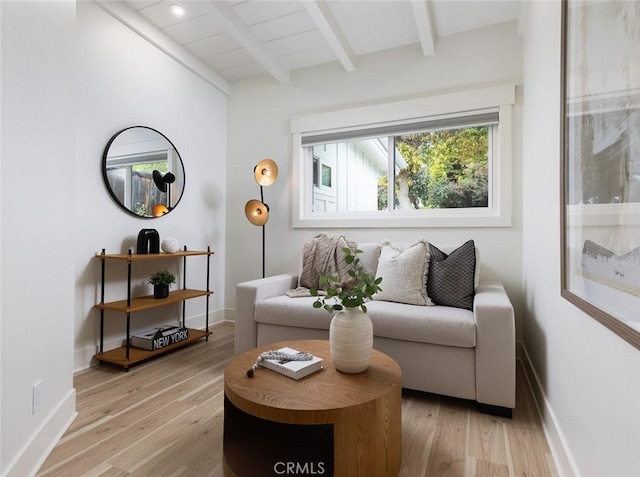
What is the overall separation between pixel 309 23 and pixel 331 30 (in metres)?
0.25

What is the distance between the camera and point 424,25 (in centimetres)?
248

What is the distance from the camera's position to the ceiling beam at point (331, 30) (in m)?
2.37

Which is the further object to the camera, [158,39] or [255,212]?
[255,212]

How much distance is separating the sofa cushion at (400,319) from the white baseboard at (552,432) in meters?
0.42

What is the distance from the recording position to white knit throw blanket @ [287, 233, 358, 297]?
2604 millimetres

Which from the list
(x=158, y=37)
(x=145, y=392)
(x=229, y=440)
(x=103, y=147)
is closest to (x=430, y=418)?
(x=229, y=440)

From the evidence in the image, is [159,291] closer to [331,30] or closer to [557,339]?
[331,30]

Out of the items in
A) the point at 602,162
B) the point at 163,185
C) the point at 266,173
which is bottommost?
the point at 602,162

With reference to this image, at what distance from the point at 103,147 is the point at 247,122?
1.54m

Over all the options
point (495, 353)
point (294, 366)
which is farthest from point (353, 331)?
point (495, 353)

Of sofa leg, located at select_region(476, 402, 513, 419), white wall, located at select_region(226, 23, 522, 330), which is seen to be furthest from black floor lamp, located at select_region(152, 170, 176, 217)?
sofa leg, located at select_region(476, 402, 513, 419)

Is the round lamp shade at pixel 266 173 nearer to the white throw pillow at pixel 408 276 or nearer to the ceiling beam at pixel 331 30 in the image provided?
the ceiling beam at pixel 331 30

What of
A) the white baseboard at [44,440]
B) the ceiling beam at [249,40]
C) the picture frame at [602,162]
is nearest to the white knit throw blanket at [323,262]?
the white baseboard at [44,440]

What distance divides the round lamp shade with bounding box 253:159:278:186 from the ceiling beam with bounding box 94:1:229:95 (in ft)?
3.74
